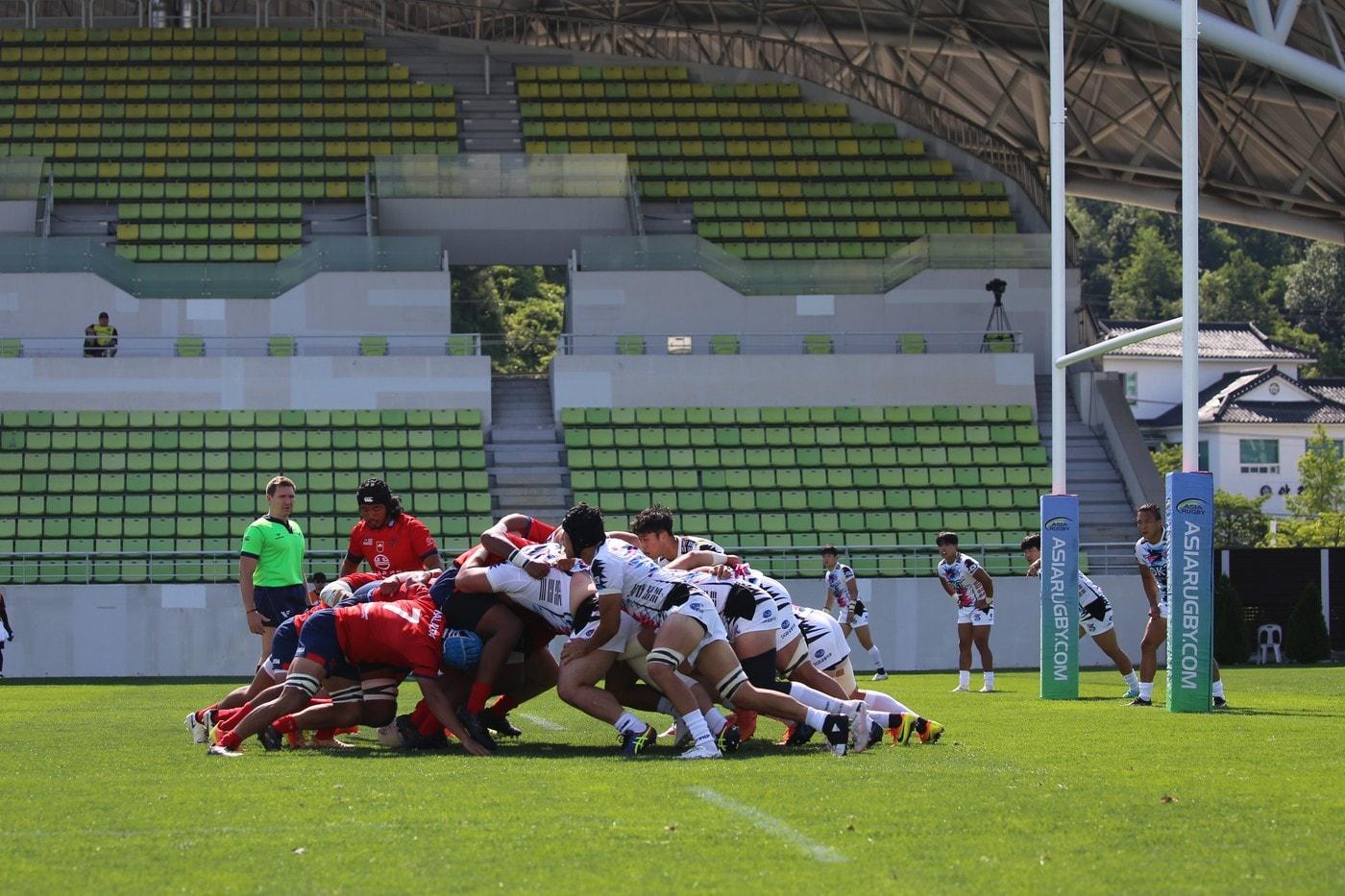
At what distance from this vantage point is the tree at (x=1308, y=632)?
1122 inches

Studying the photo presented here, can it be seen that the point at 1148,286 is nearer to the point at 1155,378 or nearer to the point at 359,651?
the point at 1155,378

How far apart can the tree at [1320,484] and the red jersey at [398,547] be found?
58.9 meters

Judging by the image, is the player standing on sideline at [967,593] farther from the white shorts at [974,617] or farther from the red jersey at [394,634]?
the red jersey at [394,634]

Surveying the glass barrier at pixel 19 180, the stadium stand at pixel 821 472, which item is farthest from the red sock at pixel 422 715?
the glass barrier at pixel 19 180

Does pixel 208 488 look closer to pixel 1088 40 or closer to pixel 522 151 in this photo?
pixel 522 151

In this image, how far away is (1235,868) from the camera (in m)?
5.92

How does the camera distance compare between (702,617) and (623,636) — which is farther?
(623,636)

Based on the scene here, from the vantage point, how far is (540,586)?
10.6m

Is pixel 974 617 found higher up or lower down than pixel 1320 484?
lower down

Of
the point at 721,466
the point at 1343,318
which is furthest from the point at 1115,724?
the point at 1343,318

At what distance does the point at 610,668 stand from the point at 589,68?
32093 mm

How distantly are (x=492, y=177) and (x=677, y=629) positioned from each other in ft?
85.9

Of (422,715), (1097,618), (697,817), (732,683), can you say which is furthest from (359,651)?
(1097,618)

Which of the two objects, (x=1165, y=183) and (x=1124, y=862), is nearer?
(x=1124, y=862)
